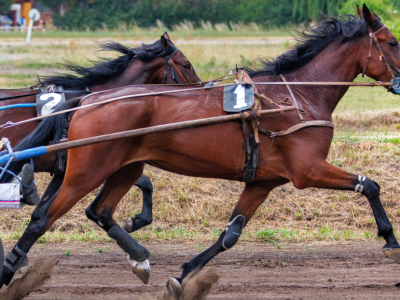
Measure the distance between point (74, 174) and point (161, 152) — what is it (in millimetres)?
722

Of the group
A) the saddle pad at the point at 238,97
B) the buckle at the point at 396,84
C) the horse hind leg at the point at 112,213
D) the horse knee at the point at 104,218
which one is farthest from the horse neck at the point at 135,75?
the buckle at the point at 396,84

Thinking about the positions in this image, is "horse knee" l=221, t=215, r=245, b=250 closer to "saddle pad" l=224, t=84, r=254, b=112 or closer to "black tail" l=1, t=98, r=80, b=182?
"saddle pad" l=224, t=84, r=254, b=112

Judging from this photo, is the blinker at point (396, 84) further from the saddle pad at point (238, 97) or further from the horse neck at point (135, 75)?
the horse neck at point (135, 75)

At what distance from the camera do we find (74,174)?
165 inches

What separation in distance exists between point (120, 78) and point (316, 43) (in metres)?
2.18

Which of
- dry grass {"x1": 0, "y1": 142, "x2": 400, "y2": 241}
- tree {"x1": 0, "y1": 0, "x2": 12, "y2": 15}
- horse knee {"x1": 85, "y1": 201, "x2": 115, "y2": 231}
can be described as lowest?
tree {"x1": 0, "y1": 0, "x2": 12, "y2": 15}

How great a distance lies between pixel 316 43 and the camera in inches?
197

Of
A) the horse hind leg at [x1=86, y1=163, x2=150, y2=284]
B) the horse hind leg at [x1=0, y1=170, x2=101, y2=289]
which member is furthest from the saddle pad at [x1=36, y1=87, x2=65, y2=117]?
the horse hind leg at [x1=0, y1=170, x2=101, y2=289]

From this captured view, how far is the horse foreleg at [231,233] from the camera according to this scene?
4625 mm

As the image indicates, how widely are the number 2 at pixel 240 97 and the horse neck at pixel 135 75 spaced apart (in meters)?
1.78

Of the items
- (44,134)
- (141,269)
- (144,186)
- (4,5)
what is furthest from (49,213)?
(4,5)

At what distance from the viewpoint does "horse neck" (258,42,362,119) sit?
188 inches

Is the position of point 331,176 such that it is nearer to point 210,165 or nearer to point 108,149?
point 210,165

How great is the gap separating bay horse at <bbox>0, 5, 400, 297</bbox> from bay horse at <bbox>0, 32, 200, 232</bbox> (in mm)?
833
